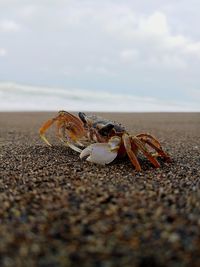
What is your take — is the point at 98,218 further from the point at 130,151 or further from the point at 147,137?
the point at 147,137

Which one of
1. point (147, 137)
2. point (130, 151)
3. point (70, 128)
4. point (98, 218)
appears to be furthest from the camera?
point (70, 128)

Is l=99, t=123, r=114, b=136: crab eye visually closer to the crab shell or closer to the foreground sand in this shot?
the crab shell

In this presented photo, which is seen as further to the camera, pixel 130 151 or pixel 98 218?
pixel 130 151

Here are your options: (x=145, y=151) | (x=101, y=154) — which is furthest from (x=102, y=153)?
(x=145, y=151)

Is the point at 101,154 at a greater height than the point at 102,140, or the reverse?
the point at 102,140

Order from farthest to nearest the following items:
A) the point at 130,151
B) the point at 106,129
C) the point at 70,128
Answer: the point at 70,128, the point at 106,129, the point at 130,151

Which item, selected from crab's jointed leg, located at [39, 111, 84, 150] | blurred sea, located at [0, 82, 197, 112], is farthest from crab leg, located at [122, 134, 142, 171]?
blurred sea, located at [0, 82, 197, 112]

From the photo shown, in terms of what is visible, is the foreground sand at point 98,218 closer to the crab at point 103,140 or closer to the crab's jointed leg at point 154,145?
the crab at point 103,140
